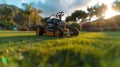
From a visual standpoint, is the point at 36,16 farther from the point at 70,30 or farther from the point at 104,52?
the point at 104,52

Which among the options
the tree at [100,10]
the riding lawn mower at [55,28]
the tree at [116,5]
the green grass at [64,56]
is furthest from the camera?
the tree at [100,10]

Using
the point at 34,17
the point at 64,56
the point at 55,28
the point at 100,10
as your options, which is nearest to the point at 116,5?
the point at 100,10

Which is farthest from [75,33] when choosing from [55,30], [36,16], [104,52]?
[36,16]

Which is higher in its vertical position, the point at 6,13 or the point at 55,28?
the point at 6,13

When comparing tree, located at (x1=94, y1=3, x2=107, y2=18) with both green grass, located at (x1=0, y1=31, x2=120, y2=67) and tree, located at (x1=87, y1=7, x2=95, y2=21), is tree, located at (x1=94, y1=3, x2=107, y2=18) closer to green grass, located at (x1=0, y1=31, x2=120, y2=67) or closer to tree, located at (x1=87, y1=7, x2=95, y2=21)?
tree, located at (x1=87, y1=7, x2=95, y2=21)

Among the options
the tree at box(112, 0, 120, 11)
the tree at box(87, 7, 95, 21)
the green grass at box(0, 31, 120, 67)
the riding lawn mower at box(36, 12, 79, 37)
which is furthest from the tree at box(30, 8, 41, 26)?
the green grass at box(0, 31, 120, 67)

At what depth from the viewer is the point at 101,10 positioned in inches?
2933

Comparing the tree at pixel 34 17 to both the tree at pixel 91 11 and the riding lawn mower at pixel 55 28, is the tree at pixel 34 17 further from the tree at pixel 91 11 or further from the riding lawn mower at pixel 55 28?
the riding lawn mower at pixel 55 28

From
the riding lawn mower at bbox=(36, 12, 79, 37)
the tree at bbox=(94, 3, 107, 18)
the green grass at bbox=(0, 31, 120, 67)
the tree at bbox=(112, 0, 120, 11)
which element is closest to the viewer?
the green grass at bbox=(0, 31, 120, 67)

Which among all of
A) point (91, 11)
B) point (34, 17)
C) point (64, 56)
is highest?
point (91, 11)

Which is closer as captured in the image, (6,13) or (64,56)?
(64,56)

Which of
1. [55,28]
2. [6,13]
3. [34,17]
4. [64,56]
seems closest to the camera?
[64,56]

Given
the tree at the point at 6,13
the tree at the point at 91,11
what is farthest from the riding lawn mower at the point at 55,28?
the tree at the point at 6,13

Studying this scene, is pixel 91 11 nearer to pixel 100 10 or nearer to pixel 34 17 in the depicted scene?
pixel 100 10
